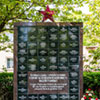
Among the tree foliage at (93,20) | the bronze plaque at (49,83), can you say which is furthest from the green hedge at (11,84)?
the tree foliage at (93,20)

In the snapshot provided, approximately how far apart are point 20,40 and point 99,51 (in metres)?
3.88

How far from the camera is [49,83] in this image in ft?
20.0

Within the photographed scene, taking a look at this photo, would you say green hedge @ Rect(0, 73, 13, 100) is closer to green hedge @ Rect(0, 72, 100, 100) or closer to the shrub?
green hedge @ Rect(0, 72, 100, 100)

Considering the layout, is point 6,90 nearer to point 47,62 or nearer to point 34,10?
point 47,62

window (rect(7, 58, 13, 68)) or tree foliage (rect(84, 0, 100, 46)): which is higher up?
tree foliage (rect(84, 0, 100, 46))

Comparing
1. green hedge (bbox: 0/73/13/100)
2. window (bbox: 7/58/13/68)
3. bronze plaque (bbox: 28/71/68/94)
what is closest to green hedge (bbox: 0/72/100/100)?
green hedge (bbox: 0/73/13/100)

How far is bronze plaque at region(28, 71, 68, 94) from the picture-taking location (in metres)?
6.10

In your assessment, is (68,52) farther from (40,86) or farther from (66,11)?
(66,11)

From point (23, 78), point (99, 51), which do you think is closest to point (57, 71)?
point (23, 78)

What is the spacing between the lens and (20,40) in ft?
20.1

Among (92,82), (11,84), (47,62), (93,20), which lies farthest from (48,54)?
(93,20)

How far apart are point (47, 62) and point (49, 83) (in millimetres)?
659

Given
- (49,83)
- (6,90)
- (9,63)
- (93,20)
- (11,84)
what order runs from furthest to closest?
(9,63) < (93,20) < (11,84) < (6,90) < (49,83)

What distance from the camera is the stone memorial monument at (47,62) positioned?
611cm
